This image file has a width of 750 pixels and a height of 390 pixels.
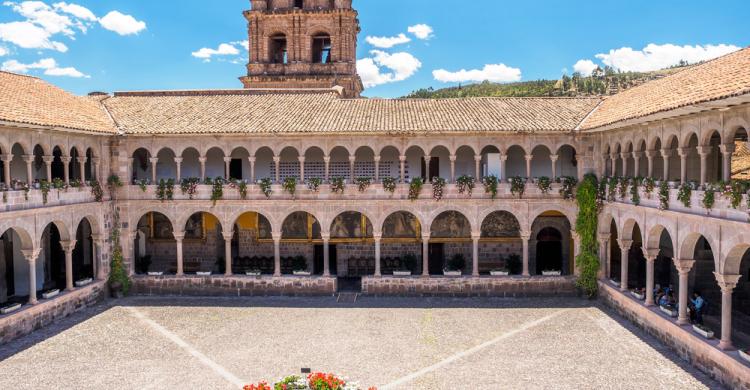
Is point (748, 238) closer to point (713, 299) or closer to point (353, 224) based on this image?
point (713, 299)

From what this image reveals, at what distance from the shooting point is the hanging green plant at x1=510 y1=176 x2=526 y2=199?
22141 millimetres

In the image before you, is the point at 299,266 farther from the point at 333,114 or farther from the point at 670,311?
the point at 670,311

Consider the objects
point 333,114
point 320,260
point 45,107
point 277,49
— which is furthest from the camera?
point 277,49

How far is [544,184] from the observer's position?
22.1 meters

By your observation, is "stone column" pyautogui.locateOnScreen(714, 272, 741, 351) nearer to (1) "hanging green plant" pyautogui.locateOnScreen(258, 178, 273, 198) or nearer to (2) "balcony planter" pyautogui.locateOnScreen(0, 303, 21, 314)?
(1) "hanging green plant" pyautogui.locateOnScreen(258, 178, 273, 198)

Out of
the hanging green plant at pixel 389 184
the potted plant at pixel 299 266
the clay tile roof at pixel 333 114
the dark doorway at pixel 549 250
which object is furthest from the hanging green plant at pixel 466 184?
the potted plant at pixel 299 266

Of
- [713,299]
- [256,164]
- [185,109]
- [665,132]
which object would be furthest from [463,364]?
[185,109]

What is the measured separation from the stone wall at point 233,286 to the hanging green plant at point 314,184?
3544 millimetres

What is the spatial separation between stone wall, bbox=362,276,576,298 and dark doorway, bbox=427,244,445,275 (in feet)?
13.6

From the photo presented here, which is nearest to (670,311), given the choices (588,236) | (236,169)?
(588,236)

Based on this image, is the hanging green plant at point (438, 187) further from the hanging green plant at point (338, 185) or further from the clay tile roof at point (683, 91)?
the clay tile roof at point (683, 91)

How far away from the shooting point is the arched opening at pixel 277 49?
111 ft

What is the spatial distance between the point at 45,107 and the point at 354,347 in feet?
44.8

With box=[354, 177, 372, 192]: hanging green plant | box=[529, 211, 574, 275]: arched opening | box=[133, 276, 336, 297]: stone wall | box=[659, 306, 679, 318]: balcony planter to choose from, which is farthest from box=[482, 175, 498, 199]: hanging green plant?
box=[659, 306, 679, 318]: balcony planter
